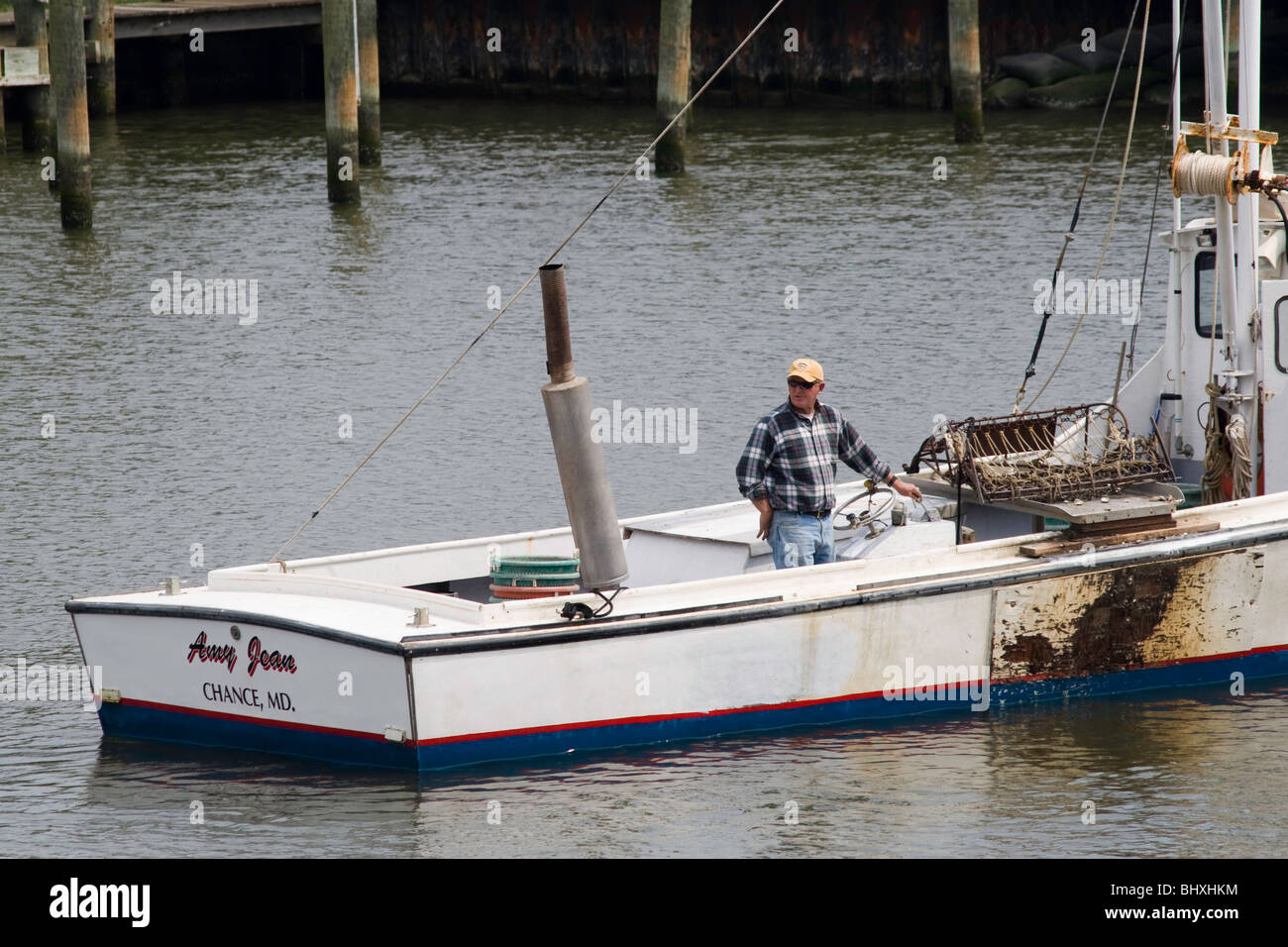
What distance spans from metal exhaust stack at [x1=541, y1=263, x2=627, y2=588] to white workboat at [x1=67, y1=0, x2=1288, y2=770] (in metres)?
0.11

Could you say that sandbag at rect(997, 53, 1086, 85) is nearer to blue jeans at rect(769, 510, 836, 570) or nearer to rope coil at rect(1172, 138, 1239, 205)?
rope coil at rect(1172, 138, 1239, 205)

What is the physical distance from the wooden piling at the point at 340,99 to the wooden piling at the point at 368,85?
2713mm

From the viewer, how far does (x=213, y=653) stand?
34.7 feet

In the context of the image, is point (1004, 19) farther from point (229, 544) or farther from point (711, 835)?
point (711, 835)

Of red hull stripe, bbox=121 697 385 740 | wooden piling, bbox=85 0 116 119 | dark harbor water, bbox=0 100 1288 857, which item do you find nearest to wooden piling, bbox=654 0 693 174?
dark harbor water, bbox=0 100 1288 857

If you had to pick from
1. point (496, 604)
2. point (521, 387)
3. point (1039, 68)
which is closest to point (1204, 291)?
point (496, 604)

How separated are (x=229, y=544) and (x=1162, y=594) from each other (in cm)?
702

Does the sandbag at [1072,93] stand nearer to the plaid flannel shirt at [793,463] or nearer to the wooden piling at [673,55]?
the wooden piling at [673,55]

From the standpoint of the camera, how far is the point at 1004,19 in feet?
124

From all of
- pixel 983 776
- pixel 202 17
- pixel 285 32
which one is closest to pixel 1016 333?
pixel 983 776

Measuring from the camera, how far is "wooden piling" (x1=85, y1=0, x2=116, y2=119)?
35844 mm

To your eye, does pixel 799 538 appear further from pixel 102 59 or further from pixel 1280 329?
pixel 102 59

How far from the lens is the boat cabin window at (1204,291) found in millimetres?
12784

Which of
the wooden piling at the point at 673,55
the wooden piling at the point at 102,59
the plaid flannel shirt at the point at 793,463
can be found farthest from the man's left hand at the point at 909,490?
the wooden piling at the point at 102,59
